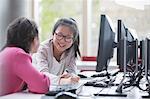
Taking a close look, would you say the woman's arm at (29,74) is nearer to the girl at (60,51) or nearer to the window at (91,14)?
the girl at (60,51)

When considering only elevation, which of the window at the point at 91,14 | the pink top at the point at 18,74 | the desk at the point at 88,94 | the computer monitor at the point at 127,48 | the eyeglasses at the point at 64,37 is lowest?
the desk at the point at 88,94

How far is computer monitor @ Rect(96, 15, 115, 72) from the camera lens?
1997mm

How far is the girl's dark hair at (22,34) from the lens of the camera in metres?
2.14

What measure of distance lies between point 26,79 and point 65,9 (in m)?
2.95

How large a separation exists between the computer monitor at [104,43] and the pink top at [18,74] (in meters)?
0.37

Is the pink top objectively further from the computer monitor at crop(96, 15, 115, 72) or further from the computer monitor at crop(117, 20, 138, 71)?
the computer monitor at crop(117, 20, 138, 71)

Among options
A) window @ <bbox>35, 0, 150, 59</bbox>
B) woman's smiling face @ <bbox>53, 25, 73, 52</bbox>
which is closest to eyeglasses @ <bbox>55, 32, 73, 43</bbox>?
woman's smiling face @ <bbox>53, 25, 73, 52</bbox>

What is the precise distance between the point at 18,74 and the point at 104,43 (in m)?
0.59

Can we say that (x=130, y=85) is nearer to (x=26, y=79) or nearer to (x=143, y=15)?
(x=26, y=79)

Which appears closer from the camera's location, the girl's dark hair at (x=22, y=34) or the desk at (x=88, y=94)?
the desk at (x=88, y=94)

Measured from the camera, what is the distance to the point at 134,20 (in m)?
4.55

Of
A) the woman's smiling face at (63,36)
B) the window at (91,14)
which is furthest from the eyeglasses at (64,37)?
the window at (91,14)

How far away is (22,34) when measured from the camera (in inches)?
84.3

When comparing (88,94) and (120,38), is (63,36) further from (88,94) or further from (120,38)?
(88,94)
